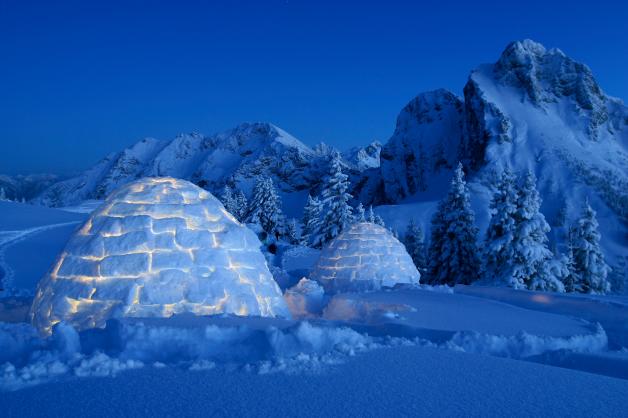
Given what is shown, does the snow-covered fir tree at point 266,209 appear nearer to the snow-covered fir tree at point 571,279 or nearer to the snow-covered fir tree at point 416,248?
the snow-covered fir tree at point 416,248

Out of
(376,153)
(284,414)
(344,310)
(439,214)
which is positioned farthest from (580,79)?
(376,153)

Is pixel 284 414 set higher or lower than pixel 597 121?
lower

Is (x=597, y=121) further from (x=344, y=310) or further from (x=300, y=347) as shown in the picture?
(x=300, y=347)

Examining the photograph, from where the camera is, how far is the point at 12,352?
3348mm

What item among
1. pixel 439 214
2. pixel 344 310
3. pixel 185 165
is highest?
pixel 185 165

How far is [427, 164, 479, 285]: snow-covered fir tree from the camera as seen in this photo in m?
23.2

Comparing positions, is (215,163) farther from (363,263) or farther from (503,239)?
(363,263)

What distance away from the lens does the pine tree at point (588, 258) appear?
2191 centimetres

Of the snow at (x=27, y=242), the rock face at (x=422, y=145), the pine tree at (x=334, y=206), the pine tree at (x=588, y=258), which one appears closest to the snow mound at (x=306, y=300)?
the snow at (x=27, y=242)

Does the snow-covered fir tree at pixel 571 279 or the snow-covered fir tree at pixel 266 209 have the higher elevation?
the snow-covered fir tree at pixel 266 209

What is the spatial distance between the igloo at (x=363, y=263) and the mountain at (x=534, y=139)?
33092 mm

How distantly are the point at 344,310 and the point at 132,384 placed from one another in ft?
16.7

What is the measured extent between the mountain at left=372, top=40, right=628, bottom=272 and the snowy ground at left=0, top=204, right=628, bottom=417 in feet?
130

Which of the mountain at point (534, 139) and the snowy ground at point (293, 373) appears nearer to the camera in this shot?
the snowy ground at point (293, 373)
